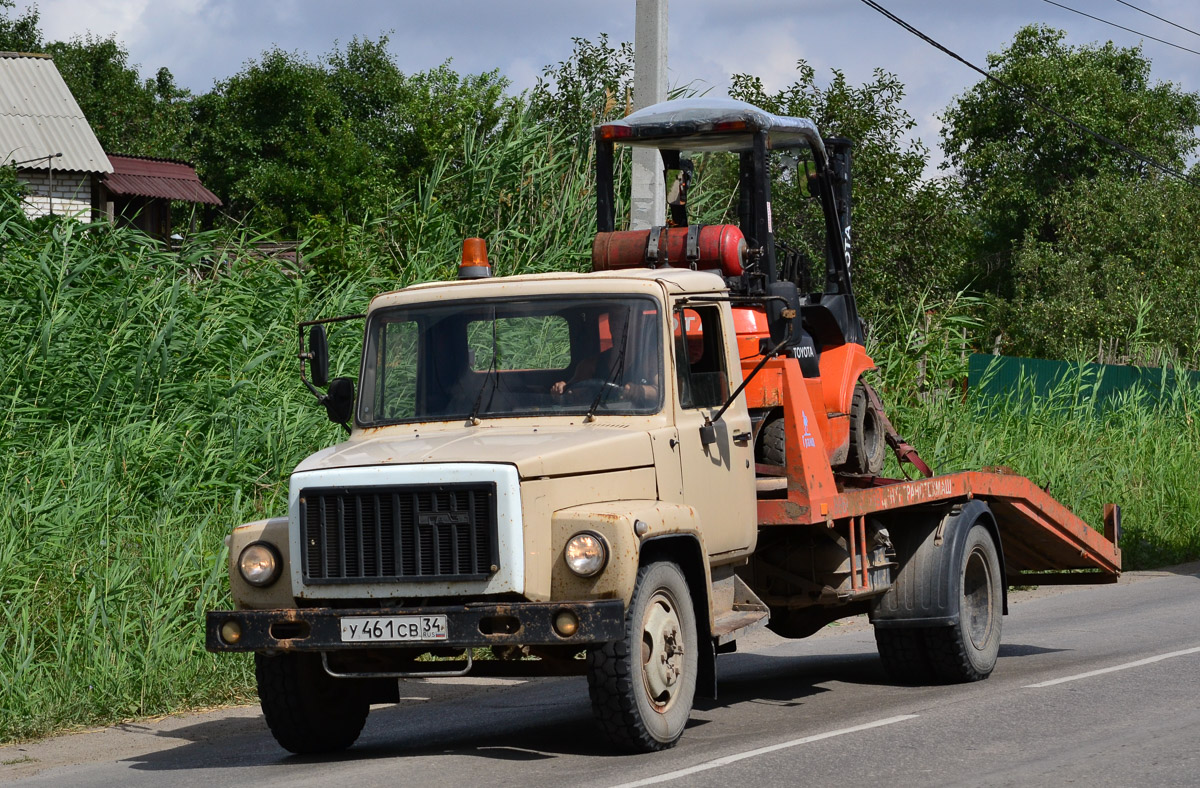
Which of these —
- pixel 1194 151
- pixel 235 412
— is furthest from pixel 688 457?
pixel 1194 151

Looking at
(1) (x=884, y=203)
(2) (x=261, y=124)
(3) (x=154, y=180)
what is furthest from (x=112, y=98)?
(1) (x=884, y=203)

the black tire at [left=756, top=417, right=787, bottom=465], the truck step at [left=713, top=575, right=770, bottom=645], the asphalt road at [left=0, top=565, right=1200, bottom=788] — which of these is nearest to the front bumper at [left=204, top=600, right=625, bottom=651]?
the asphalt road at [left=0, top=565, right=1200, bottom=788]

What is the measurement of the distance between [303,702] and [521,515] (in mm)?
1697

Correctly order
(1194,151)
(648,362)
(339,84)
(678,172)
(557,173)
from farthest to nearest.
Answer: (339,84), (1194,151), (557,173), (678,172), (648,362)

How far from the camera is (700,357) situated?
8297 millimetres

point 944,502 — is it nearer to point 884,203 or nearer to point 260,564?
point 260,564

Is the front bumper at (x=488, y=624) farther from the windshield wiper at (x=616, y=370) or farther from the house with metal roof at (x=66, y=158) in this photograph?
the house with metal roof at (x=66, y=158)

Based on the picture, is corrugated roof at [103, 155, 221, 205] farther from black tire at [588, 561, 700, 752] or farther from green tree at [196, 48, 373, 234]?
black tire at [588, 561, 700, 752]

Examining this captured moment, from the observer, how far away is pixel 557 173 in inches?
724

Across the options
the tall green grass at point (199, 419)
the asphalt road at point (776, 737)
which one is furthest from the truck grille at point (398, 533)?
the tall green grass at point (199, 419)

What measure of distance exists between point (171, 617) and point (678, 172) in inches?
187

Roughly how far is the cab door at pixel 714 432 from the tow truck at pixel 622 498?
15 millimetres

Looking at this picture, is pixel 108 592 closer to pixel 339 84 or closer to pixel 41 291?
pixel 41 291

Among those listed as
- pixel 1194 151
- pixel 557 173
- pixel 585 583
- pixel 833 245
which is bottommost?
pixel 585 583
